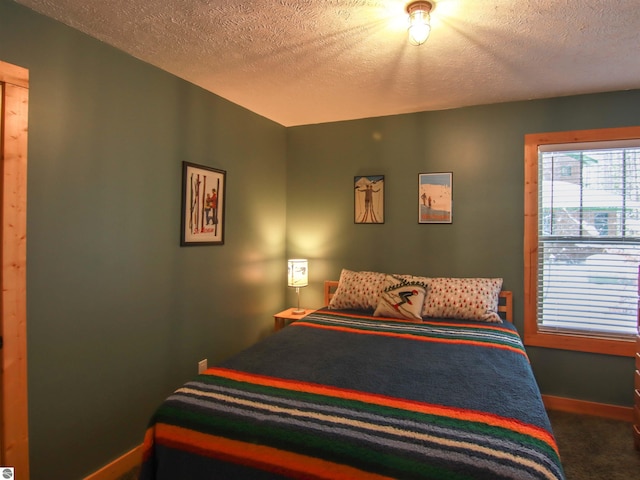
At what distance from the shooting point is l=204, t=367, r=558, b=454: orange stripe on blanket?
1.30 metres

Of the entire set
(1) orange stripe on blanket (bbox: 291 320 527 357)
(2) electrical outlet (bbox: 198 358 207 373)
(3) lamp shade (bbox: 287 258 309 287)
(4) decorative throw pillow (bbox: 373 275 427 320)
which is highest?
(3) lamp shade (bbox: 287 258 309 287)

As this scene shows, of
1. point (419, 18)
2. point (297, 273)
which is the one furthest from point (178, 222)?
point (419, 18)

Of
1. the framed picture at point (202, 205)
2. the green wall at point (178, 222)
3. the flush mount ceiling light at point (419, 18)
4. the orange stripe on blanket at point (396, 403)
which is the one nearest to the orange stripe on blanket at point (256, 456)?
the orange stripe on blanket at point (396, 403)

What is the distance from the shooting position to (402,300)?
2865 millimetres

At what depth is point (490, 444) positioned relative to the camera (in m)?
1.20

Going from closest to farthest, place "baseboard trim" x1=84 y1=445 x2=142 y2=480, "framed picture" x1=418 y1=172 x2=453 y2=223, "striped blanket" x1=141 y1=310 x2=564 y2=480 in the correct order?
"striped blanket" x1=141 y1=310 x2=564 y2=480 < "baseboard trim" x1=84 y1=445 x2=142 y2=480 < "framed picture" x1=418 y1=172 x2=453 y2=223

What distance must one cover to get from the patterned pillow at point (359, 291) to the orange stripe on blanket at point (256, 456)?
188 cm

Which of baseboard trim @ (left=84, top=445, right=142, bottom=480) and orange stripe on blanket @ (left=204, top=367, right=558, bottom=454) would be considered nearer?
orange stripe on blanket @ (left=204, top=367, right=558, bottom=454)

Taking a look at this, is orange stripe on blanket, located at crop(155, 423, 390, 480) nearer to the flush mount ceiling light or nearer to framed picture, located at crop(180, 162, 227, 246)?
framed picture, located at crop(180, 162, 227, 246)

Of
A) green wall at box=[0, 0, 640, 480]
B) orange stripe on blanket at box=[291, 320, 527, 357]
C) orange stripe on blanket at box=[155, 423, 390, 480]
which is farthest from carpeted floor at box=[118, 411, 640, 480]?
orange stripe on blanket at box=[155, 423, 390, 480]

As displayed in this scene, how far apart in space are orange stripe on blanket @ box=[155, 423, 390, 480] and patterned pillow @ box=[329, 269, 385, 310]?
188 cm

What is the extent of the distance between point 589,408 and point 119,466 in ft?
10.8

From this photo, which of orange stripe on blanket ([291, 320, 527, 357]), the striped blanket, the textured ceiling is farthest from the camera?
orange stripe on blanket ([291, 320, 527, 357])

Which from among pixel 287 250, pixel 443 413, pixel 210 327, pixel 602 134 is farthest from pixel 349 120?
pixel 443 413
